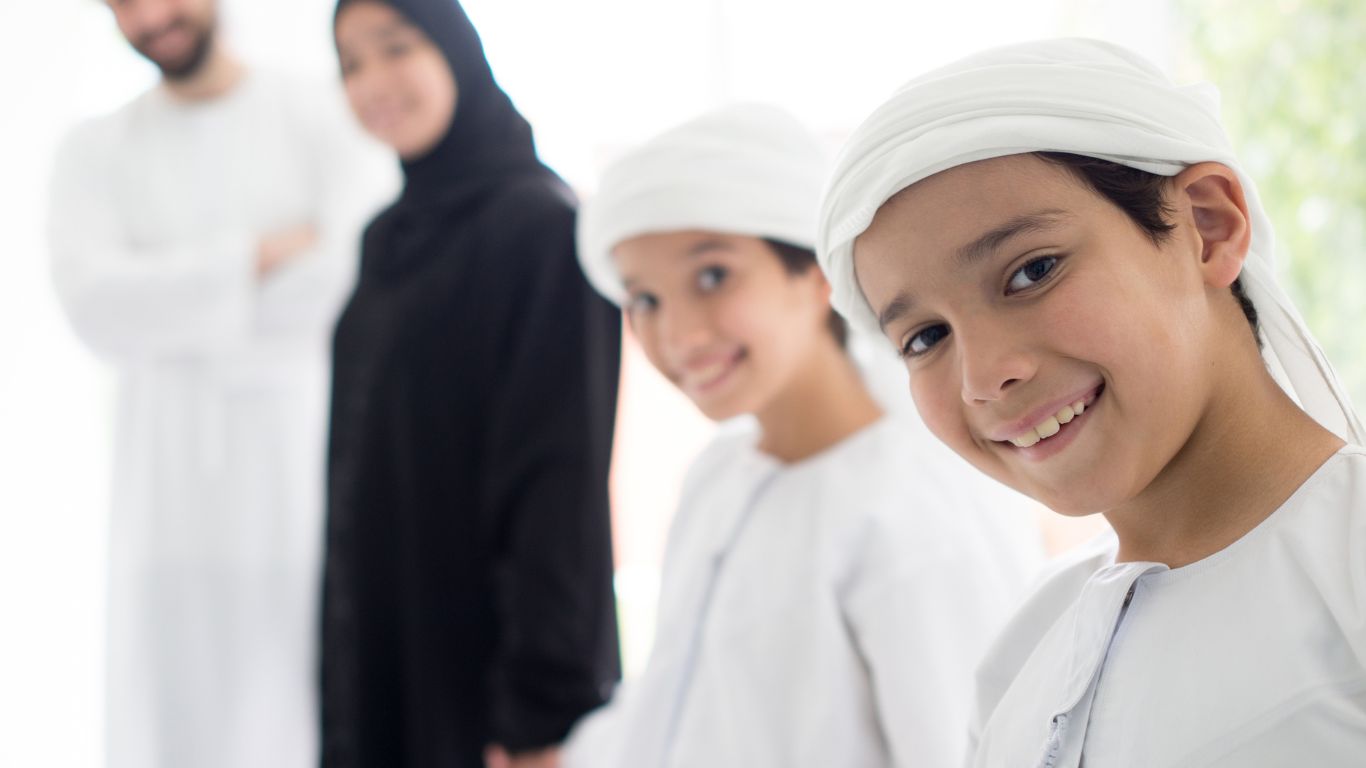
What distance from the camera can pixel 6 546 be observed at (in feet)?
11.6

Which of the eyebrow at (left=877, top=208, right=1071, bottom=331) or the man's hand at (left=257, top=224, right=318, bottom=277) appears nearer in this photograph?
the eyebrow at (left=877, top=208, right=1071, bottom=331)

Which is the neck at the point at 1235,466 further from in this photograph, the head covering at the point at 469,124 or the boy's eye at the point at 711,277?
the head covering at the point at 469,124

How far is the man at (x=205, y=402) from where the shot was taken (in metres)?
2.77

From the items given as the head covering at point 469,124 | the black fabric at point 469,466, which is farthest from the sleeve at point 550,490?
the head covering at point 469,124

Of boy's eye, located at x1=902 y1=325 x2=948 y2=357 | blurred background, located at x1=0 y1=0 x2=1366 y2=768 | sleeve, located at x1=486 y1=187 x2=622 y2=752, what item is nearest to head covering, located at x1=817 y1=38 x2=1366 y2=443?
boy's eye, located at x1=902 y1=325 x2=948 y2=357

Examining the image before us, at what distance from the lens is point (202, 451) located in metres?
2.83

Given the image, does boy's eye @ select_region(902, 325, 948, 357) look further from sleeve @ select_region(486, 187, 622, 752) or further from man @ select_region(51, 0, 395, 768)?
man @ select_region(51, 0, 395, 768)

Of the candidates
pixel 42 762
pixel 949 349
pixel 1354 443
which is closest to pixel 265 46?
pixel 42 762

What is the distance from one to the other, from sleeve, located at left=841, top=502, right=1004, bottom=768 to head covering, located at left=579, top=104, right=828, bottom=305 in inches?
17.7

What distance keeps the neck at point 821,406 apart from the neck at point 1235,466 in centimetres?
70

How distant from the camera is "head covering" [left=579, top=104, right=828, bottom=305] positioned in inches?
63.6

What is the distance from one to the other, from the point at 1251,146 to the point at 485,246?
2.21 metres

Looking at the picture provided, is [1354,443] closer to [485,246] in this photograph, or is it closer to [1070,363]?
[1070,363]

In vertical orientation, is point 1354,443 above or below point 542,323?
below
